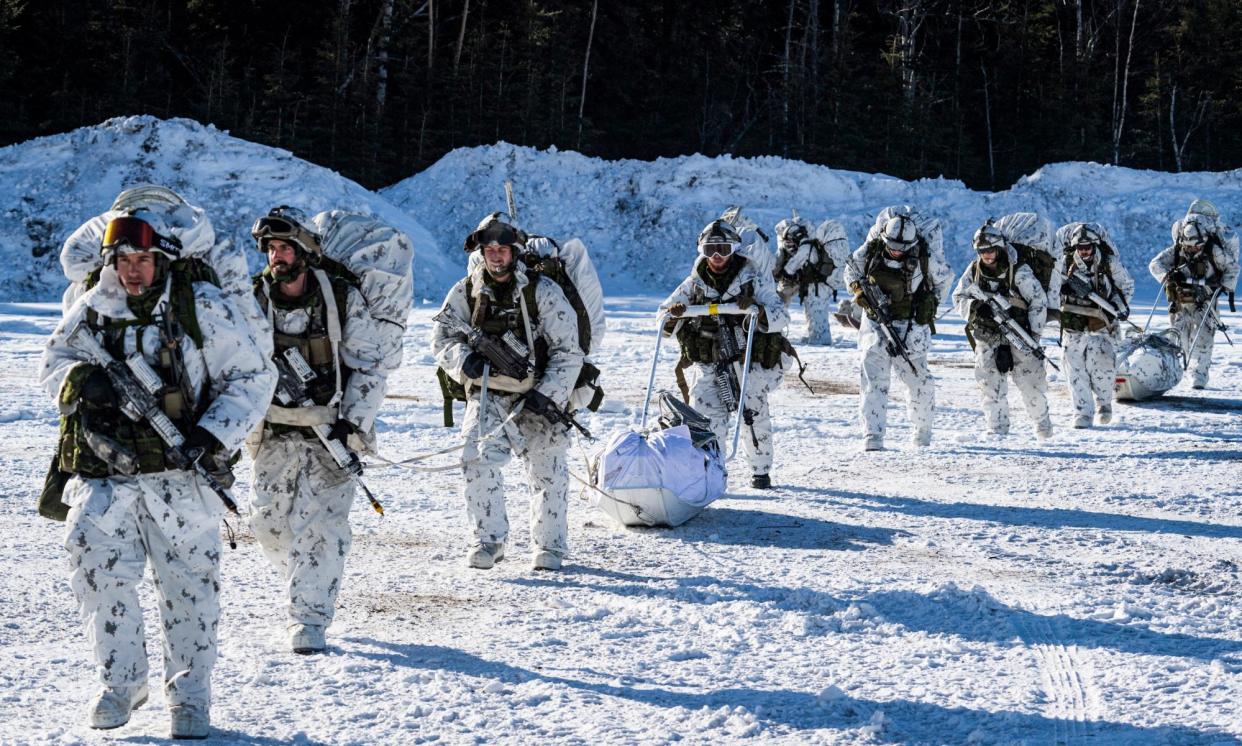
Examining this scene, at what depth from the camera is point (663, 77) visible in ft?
138

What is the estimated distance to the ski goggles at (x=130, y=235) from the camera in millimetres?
4543

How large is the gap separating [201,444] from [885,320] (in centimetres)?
771

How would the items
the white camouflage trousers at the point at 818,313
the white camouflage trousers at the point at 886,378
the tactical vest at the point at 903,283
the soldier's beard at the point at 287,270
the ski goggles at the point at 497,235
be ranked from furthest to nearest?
the white camouflage trousers at the point at 818,313
the tactical vest at the point at 903,283
the white camouflage trousers at the point at 886,378
the ski goggles at the point at 497,235
the soldier's beard at the point at 287,270

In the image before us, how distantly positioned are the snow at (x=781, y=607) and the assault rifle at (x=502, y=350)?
1.03 m

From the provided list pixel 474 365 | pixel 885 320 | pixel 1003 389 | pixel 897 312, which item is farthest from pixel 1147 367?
pixel 474 365

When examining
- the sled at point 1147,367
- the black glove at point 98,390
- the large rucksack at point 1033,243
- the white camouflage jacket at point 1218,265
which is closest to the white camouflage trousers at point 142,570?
the black glove at point 98,390

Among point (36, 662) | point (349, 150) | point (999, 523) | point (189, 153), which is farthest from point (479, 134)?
point (36, 662)

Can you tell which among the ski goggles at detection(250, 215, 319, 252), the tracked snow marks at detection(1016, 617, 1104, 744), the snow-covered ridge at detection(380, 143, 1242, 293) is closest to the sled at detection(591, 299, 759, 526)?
the tracked snow marks at detection(1016, 617, 1104, 744)

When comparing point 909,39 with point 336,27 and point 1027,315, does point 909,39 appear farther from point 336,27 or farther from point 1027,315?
point 1027,315

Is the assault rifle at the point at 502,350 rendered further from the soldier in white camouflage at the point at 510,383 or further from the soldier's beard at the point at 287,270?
the soldier's beard at the point at 287,270

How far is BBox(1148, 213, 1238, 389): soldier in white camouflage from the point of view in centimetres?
1536

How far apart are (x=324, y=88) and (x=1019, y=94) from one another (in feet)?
67.2

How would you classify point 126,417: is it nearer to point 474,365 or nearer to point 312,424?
point 312,424

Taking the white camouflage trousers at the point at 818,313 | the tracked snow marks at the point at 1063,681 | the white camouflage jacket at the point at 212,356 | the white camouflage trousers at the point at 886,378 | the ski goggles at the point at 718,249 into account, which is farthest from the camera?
the white camouflage trousers at the point at 818,313
